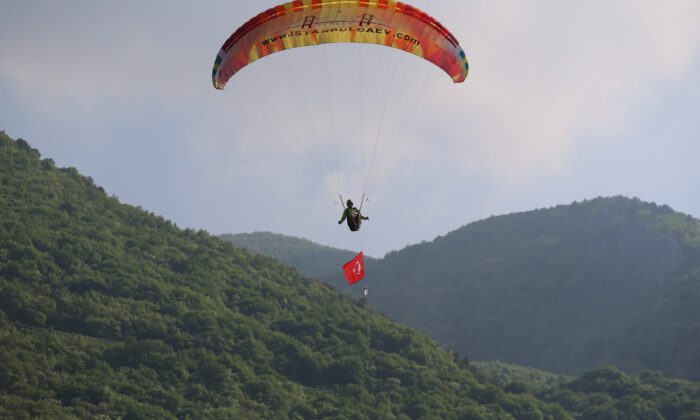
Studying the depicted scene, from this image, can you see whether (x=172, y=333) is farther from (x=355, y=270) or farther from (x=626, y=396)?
(x=355, y=270)

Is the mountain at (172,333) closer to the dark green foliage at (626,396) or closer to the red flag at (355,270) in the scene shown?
the dark green foliage at (626,396)

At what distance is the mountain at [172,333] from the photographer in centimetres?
9050

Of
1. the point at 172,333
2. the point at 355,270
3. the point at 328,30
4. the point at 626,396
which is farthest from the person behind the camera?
the point at 626,396

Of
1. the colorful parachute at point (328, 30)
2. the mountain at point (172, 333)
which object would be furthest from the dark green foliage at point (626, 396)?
the colorful parachute at point (328, 30)

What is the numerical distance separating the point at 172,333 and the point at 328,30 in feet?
220

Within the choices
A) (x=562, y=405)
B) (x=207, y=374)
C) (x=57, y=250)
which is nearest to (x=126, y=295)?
(x=57, y=250)

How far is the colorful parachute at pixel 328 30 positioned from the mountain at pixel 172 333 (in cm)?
4402

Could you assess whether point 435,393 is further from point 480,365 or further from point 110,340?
point 480,365

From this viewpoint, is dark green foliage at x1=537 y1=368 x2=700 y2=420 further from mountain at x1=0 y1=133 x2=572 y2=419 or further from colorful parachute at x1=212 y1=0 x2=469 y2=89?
colorful parachute at x1=212 y1=0 x2=469 y2=89

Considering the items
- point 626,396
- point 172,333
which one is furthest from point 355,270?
point 626,396

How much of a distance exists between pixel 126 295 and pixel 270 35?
75307 mm

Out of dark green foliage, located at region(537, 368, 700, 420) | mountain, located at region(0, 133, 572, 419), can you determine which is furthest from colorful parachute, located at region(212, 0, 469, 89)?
dark green foliage, located at region(537, 368, 700, 420)

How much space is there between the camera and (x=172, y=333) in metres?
107

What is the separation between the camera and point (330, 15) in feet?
145
